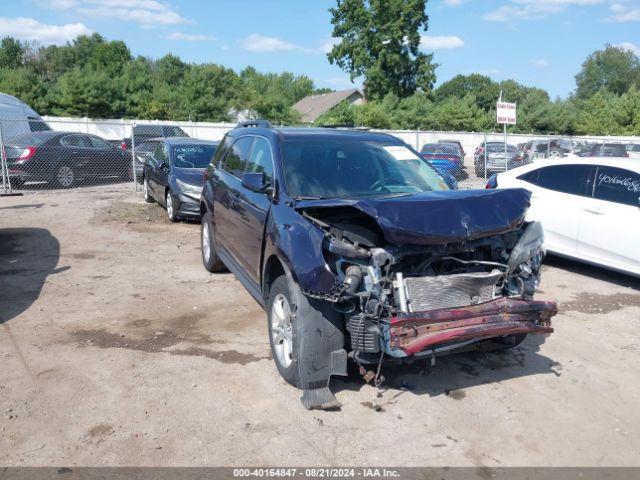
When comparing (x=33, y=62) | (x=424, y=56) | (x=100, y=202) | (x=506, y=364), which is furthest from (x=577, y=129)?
(x=33, y=62)

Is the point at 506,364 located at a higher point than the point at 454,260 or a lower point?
lower

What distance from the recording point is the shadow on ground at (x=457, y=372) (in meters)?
4.22

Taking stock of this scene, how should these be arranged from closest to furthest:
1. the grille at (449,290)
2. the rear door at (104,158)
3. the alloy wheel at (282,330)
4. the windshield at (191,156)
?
the grille at (449,290) < the alloy wheel at (282,330) < the windshield at (191,156) < the rear door at (104,158)

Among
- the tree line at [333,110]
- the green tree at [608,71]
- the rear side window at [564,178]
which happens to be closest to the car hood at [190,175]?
the rear side window at [564,178]

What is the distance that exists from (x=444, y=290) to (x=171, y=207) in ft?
26.4

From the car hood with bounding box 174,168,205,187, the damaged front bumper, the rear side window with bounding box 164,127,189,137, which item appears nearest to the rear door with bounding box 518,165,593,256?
the damaged front bumper

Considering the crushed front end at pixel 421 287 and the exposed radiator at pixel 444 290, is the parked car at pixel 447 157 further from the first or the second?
the exposed radiator at pixel 444 290

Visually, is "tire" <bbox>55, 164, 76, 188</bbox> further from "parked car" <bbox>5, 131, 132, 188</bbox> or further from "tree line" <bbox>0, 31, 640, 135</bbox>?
"tree line" <bbox>0, 31, 640, 135</bbox>

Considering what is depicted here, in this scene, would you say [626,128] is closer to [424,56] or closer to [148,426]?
[424,56]

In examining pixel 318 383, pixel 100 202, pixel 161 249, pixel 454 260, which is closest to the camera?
pixel 318 383

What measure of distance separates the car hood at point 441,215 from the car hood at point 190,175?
21.7 ft

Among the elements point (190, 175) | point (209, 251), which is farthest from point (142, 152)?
point (209, 251)

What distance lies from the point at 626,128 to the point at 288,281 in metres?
52.7

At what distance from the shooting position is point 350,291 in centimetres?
366
